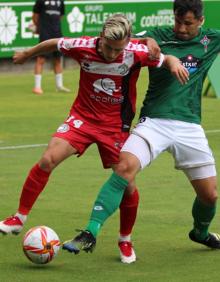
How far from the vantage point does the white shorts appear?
8.10 metres

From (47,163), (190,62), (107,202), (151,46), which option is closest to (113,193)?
(107,202)

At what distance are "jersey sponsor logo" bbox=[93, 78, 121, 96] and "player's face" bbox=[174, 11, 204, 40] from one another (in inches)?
26.5

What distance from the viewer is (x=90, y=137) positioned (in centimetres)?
840

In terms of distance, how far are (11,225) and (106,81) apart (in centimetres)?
141

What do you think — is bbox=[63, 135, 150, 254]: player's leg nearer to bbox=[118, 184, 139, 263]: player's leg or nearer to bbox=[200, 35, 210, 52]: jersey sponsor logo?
bbox=[118, 184, 139, 263]: player's leg

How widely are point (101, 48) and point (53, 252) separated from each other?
5.43ft

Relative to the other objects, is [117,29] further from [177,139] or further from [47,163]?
[47,163]

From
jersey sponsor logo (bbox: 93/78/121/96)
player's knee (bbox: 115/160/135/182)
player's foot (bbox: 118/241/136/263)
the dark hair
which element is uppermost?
the dark hair

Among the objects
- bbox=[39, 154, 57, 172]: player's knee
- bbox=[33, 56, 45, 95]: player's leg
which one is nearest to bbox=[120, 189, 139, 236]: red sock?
bbox=[39, 154, 57, 172]: player's knee

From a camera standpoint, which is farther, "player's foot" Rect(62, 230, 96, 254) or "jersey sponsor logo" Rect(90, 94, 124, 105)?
"jersey sponsor logo" Rect(90, 94, 124, 105)

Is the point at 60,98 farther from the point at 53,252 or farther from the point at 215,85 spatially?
the point at 53,252

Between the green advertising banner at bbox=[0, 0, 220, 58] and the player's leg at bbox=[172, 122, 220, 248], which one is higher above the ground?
the player's leg at bbox=[172, 122, 220, 248]

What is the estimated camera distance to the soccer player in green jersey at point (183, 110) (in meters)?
8.12

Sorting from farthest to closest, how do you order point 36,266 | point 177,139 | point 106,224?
1. point 106,224
2. point 177,139
3. point 36,266
